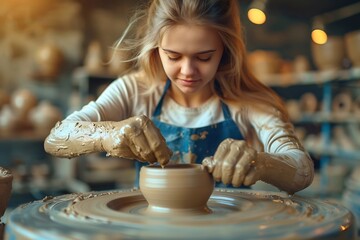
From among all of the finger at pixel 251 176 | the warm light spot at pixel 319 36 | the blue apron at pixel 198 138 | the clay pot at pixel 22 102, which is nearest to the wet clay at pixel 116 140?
the finger at pixel 251 176

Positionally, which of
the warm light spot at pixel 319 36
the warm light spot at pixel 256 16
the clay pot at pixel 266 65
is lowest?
the warm light spot at pixel 319 36

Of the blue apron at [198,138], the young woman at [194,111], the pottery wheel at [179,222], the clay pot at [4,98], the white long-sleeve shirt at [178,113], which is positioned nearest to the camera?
the pottery wheel at [179,222]

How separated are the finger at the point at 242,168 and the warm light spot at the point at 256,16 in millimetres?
1038

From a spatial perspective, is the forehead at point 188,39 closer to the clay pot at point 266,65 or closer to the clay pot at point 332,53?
the clay pot at point 332,53

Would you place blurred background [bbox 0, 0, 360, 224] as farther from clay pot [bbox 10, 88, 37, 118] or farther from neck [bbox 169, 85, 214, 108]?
neck [bbox 169, 85, 214, 108]

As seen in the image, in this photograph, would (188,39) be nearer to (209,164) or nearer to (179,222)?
(209,164)

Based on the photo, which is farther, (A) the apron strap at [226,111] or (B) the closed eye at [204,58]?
(A) the apron strap at [226,111]

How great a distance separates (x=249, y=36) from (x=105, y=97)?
4.95 metres

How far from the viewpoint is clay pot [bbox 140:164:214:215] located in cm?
129

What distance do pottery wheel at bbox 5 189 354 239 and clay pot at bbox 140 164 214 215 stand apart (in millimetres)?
50

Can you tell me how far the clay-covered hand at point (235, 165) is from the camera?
4.12ft

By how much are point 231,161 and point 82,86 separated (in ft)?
14.5

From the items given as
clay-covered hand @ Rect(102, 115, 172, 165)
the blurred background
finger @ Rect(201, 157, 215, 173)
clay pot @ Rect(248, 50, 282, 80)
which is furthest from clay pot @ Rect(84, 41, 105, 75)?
finger @ Rect(201, 157, 215, 173)

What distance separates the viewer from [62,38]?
569 cm
